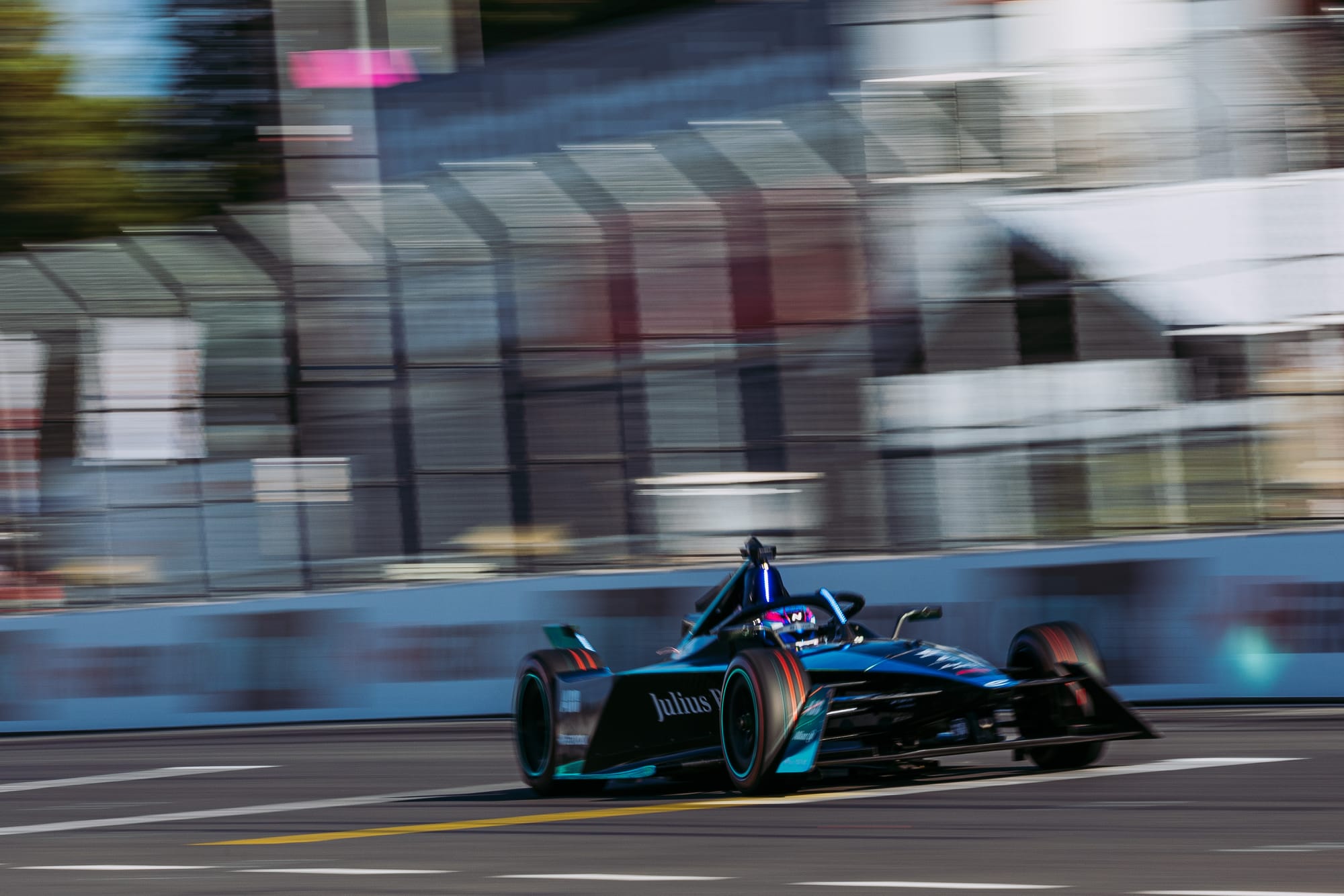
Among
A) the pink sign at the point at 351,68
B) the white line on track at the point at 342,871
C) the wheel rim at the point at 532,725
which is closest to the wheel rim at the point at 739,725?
the wheel rim at the point at 532,725

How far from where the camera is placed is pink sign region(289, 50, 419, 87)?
90.8ft

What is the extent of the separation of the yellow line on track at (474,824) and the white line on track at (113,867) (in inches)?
28.3

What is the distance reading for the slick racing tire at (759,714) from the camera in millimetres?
9125

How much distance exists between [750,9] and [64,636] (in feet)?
35.4

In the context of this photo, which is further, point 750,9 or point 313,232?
point 750,9

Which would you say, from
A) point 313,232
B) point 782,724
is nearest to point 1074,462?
point 782,724

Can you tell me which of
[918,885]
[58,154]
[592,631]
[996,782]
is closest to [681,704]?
[996,782]

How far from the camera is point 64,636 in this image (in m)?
18.5

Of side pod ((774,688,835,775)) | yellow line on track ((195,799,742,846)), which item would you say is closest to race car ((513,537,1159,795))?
side pod ((774,688,835,775))

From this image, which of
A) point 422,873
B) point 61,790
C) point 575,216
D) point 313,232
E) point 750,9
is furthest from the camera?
point 750,9

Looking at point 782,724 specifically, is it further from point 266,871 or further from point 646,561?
point 646,561

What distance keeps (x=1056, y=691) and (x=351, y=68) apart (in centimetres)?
2117

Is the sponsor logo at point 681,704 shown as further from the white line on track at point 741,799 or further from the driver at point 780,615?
the white line on track at point 741,799

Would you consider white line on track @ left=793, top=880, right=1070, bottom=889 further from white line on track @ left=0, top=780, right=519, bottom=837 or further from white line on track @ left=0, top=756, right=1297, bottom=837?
white line on track @ left=0, top=780, right=519, bottom=837
